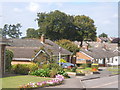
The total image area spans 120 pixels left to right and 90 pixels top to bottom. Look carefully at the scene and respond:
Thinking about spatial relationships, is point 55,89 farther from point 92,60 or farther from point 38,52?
point 92,60

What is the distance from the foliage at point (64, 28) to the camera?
226ft

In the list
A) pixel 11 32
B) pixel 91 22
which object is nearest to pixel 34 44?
pixel 91 22

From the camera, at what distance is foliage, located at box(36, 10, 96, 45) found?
226ft

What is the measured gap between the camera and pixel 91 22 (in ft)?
244

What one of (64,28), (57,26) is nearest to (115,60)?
(64,28)

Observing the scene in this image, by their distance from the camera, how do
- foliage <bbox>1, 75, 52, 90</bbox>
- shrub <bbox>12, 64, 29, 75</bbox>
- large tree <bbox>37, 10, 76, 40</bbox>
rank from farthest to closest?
large tree <bbox>37, 10, 76, 40</bbox>, shrub <bbox>12, 64, 29, 75</bbox>, foliage <bbox>1, 75, 52, 90</bbox>

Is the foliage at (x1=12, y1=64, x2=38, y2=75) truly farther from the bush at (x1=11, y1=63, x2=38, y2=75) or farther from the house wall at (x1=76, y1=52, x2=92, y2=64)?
the house wall at (x1=76, y1=52, x2=92, y2=64)

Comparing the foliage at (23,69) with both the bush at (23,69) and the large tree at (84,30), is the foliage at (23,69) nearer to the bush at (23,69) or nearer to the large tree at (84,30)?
the bush at (23,69)

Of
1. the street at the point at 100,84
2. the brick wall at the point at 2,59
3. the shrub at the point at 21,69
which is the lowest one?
the street at the point at 100,84

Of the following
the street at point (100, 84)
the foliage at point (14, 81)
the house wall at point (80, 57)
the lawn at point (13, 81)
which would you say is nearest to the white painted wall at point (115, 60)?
the house wall at point (80, 57)

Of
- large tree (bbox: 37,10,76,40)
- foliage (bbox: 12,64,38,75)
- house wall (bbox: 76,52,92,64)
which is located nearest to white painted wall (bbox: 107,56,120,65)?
house wall (bbox: 76,52,92,64)

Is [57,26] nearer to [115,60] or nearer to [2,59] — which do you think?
[115,60]

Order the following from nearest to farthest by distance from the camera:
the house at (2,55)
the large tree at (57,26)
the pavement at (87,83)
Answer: the pavement at (87,83), the house at (2,55), the large tree at (57,26)

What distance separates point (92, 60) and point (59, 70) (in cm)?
2531
